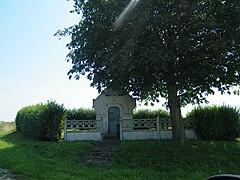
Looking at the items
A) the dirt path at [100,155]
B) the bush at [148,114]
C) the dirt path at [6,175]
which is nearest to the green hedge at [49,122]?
the dirt path at [100,155]

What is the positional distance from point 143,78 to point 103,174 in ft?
20.2

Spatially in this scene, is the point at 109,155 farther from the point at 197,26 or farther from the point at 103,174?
the point at 197,26

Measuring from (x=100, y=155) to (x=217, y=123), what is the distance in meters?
9.11

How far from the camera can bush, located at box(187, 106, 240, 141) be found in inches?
672

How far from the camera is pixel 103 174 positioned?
9.24 metres

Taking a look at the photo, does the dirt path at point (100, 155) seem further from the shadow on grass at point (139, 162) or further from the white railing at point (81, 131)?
the white railing at point (81, 131)

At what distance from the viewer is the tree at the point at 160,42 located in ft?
37.8

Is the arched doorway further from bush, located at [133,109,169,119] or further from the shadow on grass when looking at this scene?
bush, located at [133,109,169,119]

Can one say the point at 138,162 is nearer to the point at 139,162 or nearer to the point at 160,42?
the point at 139,162

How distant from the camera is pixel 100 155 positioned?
13.0 m

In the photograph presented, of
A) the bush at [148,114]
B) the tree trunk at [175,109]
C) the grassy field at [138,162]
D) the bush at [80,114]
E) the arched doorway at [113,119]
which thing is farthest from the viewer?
the bush at [80,114]

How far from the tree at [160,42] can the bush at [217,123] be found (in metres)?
4.23

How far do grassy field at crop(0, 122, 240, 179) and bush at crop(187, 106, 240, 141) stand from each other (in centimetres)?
307

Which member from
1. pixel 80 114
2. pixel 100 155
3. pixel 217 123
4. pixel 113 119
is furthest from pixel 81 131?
pixel 80 114
